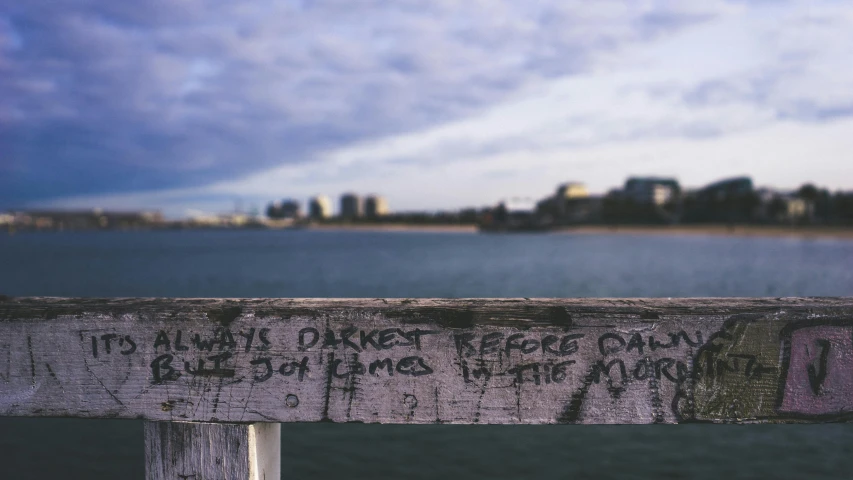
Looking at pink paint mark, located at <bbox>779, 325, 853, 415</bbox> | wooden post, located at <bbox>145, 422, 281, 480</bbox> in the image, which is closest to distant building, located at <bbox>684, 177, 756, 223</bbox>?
pink paint mark, located at <bbox>779, 325, 853, 415</bbox>

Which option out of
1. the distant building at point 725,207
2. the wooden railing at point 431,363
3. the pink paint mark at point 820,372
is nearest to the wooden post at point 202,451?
the wooden railing at point 431,363

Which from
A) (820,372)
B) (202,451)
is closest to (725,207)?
(820,372)

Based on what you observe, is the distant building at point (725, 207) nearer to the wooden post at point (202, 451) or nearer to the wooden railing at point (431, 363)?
the wooden railing at point (431, 363)

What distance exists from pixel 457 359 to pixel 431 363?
0.30 ft

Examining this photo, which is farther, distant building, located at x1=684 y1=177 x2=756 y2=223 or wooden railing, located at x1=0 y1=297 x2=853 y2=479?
distant building, located at x1=684 y1=177 x2=756 y2=223

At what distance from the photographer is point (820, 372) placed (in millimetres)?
1927

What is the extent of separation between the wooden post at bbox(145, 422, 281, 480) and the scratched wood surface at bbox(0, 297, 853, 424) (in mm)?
47

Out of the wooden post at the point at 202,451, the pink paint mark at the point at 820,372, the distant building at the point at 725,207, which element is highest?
the distant building at the point at 725,207

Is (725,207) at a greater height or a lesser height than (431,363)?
greater

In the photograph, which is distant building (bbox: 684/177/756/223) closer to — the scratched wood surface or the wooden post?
the scratched wood surface

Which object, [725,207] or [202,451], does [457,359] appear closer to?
[202,451]

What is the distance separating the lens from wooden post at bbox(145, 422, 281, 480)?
1957 mm

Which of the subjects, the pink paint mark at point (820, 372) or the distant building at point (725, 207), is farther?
the distant building at point (725, 207)

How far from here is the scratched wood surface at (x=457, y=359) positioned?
1.93 meters
